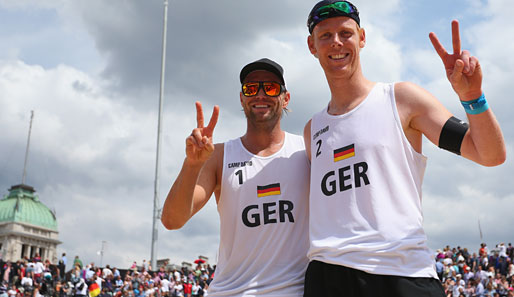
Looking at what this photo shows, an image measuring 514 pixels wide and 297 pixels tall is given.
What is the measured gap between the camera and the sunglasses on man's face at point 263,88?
4180 mm

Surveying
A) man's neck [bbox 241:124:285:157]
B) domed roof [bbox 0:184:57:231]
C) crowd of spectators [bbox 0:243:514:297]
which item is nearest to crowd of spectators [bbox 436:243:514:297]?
crowd of spectators [bbox 0:243:514:297]

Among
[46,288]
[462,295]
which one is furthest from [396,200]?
[46,288]

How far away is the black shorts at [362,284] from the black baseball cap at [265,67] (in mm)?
1659

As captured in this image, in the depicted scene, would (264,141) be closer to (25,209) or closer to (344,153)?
(344,153)

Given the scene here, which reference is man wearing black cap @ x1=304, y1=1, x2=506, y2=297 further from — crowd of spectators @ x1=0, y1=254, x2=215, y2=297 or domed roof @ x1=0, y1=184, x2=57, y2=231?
domed roof @ x1=0, y1=184, x2=57, y2=231

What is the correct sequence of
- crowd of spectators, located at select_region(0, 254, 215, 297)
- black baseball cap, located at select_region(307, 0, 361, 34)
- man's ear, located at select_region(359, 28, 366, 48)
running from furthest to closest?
crowd of spectators, located at select_region(0, 254, 215, 297) → man's ear, located at select_region(359, 28, 366, 48) → black baseball cap, located at select_region(307, 0, 361, 34)

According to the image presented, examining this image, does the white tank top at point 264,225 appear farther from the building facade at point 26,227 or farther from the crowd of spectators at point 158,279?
the building facade at point 26,227

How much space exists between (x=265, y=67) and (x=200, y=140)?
1044 millimetres

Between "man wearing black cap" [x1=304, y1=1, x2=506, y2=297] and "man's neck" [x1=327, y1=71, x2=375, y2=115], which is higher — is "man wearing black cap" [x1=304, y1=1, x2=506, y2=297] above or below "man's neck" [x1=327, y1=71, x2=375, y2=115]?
below

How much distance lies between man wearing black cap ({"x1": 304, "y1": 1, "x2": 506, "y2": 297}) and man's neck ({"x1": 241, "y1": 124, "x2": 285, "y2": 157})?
0.74 metres

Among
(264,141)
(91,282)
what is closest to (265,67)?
(264,141)


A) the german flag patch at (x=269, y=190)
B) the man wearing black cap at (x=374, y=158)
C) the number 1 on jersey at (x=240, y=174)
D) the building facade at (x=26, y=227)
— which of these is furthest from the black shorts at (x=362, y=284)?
the building facade at (x=26, y=227)

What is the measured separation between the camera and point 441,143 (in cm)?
302

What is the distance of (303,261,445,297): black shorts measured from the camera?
2.84 metres
